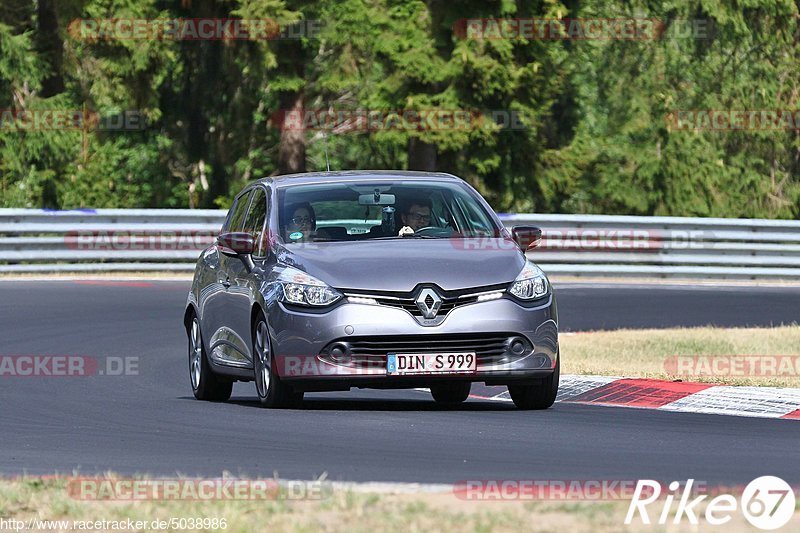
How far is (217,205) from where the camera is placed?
148 feet

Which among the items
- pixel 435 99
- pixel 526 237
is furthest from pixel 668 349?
pixel 435 99

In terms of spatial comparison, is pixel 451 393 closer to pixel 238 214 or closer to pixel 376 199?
pixel 376 199

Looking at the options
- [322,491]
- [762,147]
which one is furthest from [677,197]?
[322,491]

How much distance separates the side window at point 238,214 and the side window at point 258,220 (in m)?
0.24

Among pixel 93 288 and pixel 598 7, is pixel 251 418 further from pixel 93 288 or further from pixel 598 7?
pixel 598 7

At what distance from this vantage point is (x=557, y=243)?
92.5ft

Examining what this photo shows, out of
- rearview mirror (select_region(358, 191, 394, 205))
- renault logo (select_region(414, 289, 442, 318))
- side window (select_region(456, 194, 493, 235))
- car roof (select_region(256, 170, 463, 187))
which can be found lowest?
renault logo (select_region(414, 289, 442, 318))

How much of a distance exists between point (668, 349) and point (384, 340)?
6.78 metres

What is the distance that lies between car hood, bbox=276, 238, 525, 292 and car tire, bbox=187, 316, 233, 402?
1.71 metres

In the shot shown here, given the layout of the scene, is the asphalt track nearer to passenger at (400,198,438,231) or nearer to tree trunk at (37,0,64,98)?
passenger at (400,198,438,231)

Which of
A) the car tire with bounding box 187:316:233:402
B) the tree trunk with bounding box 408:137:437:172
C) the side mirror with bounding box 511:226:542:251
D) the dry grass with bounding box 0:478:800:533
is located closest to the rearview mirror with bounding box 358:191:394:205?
the side mirror with bounding box 511:226:542:251

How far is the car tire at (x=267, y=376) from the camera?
37.5 ft

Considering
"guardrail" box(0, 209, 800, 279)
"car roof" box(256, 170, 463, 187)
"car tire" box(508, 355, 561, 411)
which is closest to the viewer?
"car tire" box(508, 355, 561, 411)

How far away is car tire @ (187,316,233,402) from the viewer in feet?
42.8
